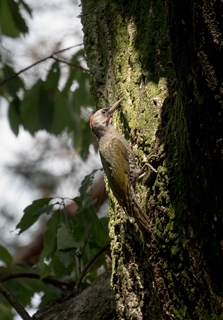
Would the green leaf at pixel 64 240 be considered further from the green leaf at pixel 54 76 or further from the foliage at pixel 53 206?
the green leaf at pixel 54 76

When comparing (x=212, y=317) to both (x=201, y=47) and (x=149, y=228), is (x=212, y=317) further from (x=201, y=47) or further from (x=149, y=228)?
(x=201, y=47)

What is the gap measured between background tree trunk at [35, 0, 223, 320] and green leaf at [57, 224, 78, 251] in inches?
22.3

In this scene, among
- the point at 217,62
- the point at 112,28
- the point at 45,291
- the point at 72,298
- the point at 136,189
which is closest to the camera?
the point at 217,62

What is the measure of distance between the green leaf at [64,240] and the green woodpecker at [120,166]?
1.32 feet

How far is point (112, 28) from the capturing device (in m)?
3.40

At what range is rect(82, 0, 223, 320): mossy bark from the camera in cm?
215

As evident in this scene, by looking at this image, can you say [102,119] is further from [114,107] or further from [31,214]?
Result: [31,214]

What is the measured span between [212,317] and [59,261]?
187cm

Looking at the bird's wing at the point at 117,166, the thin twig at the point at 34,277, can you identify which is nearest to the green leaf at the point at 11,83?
the thin twig at the point at 34,277

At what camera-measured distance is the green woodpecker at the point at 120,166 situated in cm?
290

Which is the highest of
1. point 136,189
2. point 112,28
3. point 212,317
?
point 112,28

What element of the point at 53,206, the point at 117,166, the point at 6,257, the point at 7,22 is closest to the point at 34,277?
the point at 6,257

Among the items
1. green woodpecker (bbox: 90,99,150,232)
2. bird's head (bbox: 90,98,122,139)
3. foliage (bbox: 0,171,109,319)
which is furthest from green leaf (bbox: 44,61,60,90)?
foliage (bbox: 0,171,109,319)

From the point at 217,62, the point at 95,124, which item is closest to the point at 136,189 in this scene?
the point at 217,62
